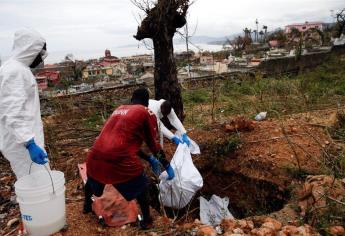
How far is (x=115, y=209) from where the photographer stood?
309cm

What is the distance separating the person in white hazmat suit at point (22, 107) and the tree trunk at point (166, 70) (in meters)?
2.19

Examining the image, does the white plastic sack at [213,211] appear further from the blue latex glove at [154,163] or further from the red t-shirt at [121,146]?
the red t-shirt at [121,146]

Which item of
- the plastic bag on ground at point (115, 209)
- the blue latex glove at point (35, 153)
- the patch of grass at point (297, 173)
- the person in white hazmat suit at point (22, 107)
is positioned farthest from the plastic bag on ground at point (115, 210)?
the patch of grass at point (297, 173)

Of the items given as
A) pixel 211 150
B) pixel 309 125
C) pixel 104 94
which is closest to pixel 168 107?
pixel 211 150

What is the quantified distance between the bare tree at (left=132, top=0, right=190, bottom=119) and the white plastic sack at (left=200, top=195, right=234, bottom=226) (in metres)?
1.80

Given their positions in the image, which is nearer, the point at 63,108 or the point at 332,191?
the point at 332,191

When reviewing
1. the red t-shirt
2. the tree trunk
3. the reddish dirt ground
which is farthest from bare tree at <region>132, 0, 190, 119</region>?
the red t-shirt

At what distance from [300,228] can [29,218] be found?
6.18 feet

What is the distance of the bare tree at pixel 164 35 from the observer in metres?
4.86

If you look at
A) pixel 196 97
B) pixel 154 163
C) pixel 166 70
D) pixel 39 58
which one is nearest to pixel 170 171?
pixel 154 163

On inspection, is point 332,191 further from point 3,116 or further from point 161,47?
point 161,47

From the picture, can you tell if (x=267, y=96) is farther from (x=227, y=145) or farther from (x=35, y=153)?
(x=35, y=153)

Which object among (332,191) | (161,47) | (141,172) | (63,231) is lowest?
(63,231)

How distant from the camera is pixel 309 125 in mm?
4805
